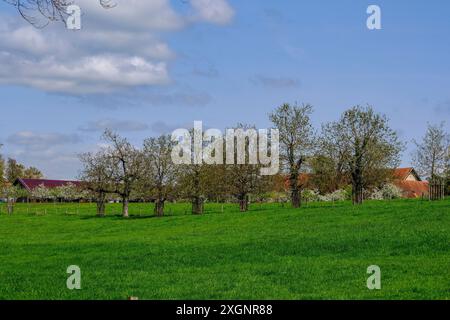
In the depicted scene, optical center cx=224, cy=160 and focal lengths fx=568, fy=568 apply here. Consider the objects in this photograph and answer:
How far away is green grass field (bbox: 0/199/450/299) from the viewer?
17594mm

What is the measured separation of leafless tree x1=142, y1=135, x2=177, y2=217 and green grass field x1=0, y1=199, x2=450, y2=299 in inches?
1119

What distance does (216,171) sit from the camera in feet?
235

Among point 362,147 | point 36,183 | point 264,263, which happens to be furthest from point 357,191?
point 36,183

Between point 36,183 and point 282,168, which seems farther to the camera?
point 36,183

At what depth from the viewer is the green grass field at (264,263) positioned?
17.6m

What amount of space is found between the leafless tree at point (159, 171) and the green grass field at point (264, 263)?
2843 centimetres

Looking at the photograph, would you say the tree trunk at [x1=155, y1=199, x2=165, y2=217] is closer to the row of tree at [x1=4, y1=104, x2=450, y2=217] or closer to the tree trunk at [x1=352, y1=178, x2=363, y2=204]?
the row of tree at [x1=4, y1=104, x2=450, y2=217]

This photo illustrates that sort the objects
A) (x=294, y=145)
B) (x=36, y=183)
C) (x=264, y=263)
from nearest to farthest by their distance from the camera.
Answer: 1. (x=264, y=263)
2. (x=294, y=145)
3. (x=36, y=183)

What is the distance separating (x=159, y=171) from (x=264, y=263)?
165ft

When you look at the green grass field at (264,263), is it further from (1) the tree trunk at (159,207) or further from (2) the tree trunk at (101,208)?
(2) the tree trunk at (101,208)

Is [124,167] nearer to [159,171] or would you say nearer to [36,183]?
[159,171]

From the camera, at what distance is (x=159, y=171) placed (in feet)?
241

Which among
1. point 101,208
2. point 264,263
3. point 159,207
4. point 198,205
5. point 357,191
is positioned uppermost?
point 357,191

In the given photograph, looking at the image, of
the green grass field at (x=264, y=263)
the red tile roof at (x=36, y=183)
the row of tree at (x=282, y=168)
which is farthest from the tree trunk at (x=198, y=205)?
the red tile roof at (x=36, y=183)
